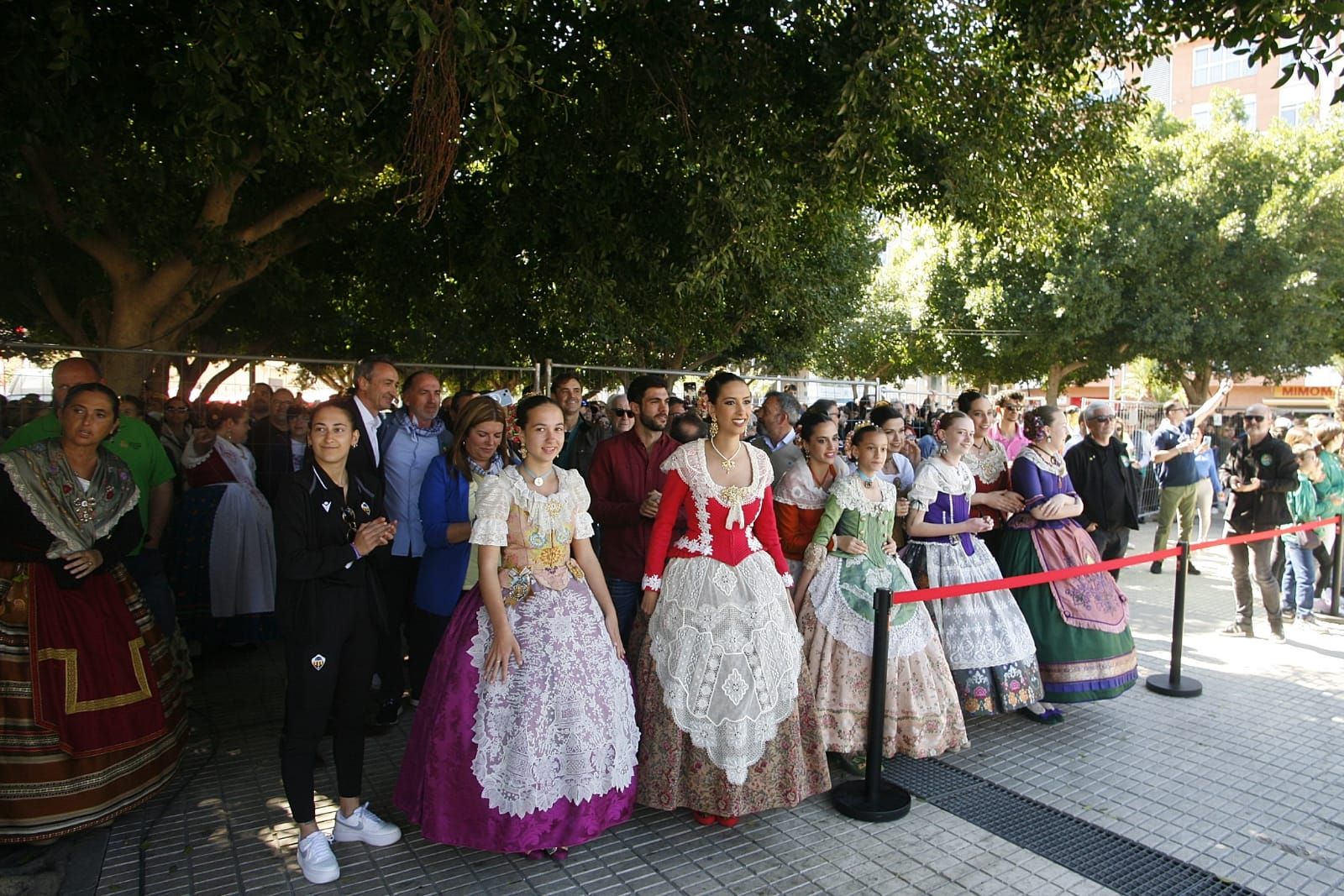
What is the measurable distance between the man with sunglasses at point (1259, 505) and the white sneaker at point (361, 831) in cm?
674

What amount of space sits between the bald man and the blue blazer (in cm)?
142

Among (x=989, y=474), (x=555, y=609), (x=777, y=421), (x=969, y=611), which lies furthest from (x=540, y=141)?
(x=969, y=611)

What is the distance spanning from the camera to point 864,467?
16.0 feet

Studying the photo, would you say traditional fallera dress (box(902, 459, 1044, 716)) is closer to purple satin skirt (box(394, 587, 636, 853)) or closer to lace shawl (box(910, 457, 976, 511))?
lace shawl (box(910, 457, 976, 511))

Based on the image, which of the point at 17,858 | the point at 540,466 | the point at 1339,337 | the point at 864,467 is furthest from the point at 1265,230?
the point at 17,858

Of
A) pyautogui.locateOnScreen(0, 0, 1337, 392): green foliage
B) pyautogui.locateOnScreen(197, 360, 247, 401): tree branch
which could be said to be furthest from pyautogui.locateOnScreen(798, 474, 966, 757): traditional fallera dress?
pyautogui.locateOnScreen(197, 360, 247, 401): tree branch

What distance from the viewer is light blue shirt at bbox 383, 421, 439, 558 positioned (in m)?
4.83

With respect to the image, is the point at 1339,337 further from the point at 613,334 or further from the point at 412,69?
the point at 412,69

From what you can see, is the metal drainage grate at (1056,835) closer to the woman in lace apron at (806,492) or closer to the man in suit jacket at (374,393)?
the woman in lace apron at (806,492)

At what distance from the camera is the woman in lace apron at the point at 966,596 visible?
5.08 metres

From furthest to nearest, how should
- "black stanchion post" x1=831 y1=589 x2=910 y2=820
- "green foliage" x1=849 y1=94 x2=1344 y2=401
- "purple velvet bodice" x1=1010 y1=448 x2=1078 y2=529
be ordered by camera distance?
1. "green foliage" x1=849 y1=94 x2=1344 y2=401
2. "purple velvet bodice" x1=1010 y1=448 x2=1078 y2=529
3. "black stanchion post" x1=831 y1=589 x2=910 y2=820

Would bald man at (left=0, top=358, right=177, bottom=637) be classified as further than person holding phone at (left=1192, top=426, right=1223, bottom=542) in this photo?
No

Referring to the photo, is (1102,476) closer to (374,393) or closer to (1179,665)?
(1179,665)

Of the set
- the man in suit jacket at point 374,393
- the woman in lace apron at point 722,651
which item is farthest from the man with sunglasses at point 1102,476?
the man in suit jacket at point 374,393
